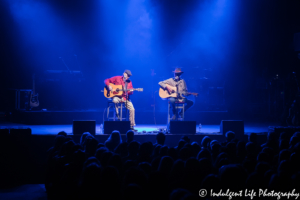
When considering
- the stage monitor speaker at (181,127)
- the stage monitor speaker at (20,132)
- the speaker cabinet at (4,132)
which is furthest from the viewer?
the stage monitor speaker at (181,127)

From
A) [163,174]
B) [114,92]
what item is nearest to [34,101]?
[114,92]

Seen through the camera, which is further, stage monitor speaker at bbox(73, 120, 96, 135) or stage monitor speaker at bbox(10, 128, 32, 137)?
stage monitor speaker at bbox(73, 120, 96, 135)

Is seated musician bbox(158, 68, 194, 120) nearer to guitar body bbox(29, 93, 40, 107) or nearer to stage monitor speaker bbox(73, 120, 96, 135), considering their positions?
stage monitor speaker bbox(73, 120, 96, 135)

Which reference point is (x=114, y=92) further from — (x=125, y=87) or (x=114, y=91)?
(x=125, y=87)

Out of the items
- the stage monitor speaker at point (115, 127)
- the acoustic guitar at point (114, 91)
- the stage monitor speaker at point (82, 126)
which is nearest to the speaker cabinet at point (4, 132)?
the stage monitor speaker at point (82, 126)

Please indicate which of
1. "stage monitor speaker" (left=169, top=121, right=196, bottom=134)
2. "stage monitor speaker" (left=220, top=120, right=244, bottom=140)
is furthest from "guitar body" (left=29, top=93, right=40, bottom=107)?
"stage monitor speaker" (left=220, top=120, right=244, bottom=140)

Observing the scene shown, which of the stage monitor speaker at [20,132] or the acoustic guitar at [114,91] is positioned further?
the acoustic guitar at [114,91]

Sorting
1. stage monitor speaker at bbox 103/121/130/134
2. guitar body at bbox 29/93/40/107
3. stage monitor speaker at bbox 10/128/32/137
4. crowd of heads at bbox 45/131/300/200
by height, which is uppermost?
guitar body at bbox 29/93/40/107

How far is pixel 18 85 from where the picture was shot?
42.3 ft

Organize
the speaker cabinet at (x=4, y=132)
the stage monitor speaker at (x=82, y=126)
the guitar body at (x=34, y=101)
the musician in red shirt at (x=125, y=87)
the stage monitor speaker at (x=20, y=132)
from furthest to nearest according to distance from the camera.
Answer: the guitar body at (x=34, y=101), the musician in red shirt at (x=125, y=87), the stage monitor speaker at (x=82, y=126), the stage monitor speaker at (x=20, y=132), the speaker cabinet at (x=4, y=132)

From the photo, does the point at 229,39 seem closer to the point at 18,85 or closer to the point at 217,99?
the point at 217,99

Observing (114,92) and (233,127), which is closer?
(233,127)

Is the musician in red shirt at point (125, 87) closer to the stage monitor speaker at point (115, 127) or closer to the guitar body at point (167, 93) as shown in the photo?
the guitar body at point (167, 93)

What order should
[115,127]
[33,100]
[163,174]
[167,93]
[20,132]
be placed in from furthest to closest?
1. [33,100]
2. [167,93]
3. [115,127]
4. [20,132]
5. [163,174]
